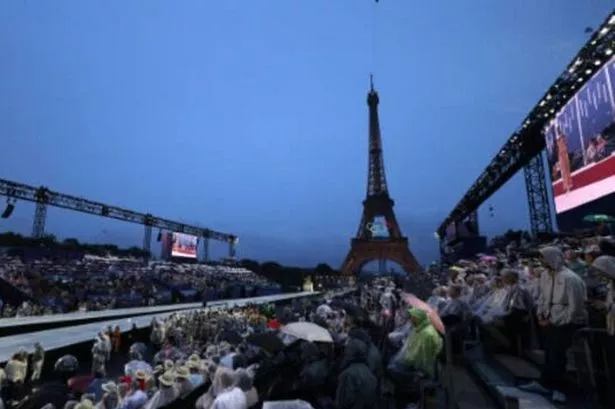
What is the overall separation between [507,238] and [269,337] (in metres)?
22.9

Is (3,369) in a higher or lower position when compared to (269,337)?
lower

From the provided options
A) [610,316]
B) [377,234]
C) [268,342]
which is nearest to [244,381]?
[268,342]

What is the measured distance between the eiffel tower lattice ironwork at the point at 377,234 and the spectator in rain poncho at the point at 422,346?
5982 centimetres

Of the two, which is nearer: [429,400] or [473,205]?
[429,400]

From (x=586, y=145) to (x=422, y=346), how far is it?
40.6 ft

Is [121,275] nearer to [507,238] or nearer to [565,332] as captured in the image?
[507,238]

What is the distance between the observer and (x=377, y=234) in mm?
71312

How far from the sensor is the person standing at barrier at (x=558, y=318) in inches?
192

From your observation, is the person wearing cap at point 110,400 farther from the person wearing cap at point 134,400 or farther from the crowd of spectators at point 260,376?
the person wearing cap at point 134,400

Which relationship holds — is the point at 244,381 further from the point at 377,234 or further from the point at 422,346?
the point at 377,234

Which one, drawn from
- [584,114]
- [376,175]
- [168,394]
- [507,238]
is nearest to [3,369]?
[168,394]

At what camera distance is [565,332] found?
16.0ft

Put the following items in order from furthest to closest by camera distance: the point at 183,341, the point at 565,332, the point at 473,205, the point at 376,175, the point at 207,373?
the point at 376,175 → the point at 473,205 → the point at 183,341 → the point at 207,373 → the point at 565,332

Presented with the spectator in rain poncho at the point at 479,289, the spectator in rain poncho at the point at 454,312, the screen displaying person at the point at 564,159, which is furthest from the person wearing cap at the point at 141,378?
the screen displaying person at the point at 564,159
